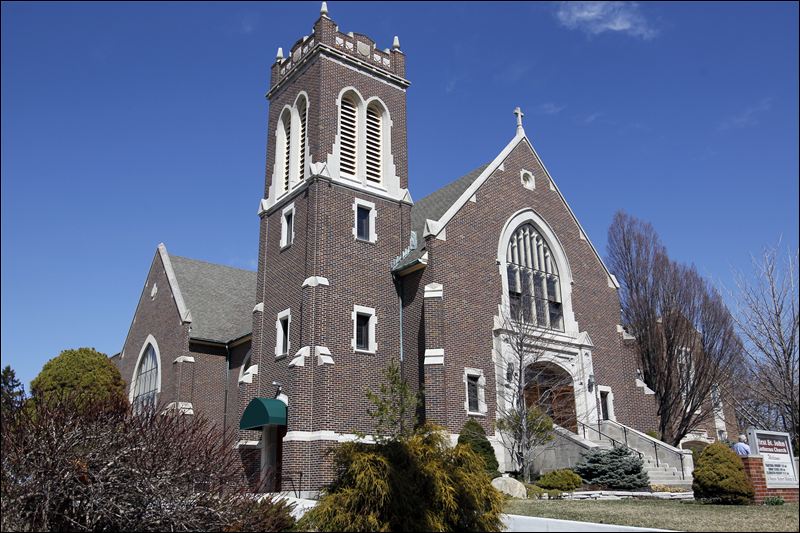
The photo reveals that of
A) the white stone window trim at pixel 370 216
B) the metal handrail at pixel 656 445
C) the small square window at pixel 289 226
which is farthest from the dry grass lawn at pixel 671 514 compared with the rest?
the small square window at pixel 289 226

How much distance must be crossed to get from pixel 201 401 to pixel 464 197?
14051 mm

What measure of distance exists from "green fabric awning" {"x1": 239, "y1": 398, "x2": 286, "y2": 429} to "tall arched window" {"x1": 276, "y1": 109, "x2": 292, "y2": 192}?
828cm

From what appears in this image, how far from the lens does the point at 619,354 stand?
2777 cm

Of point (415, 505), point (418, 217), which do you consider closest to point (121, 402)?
point (415, 505)

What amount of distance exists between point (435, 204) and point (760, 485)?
1658cm

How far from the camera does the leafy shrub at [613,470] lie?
Result: 775 inches

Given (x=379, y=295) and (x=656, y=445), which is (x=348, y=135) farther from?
(x=656, y=445)

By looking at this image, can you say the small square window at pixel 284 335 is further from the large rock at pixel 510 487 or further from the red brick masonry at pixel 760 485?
the red brick masonry at pixel 760 485

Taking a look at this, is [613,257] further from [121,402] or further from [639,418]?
[121,402]

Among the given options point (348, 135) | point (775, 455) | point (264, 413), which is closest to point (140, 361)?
point (264, 413)

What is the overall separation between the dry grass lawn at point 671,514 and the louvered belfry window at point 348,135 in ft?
44.3

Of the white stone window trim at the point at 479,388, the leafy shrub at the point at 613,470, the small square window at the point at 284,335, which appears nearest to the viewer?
the leafy shrub at the point at 613,470

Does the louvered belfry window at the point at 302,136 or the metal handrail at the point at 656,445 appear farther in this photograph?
the louvered belfry window at the point at 302,136

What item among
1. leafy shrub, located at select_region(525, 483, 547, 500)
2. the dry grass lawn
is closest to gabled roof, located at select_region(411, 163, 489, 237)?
leafy shrub, located at select_region(525, 483, 547, 500)
